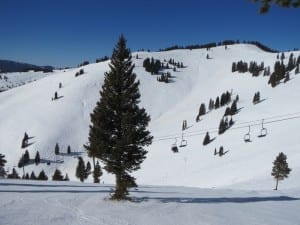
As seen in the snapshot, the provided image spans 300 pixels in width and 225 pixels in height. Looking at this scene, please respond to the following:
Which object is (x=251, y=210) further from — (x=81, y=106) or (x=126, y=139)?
(x=81, y=106)

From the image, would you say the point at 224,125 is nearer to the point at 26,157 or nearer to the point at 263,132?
the point at 263,132

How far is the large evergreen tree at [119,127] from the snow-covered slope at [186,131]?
3778cm

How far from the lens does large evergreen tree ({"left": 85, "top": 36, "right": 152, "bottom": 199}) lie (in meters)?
20.6

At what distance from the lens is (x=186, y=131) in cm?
12494

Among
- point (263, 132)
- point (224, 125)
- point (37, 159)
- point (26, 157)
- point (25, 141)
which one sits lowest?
point (37, 159)

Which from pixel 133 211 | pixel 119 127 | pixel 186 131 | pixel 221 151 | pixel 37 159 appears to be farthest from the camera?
pixel 186 131

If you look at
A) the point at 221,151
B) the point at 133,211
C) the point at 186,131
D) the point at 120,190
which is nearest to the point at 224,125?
the point at 186,131

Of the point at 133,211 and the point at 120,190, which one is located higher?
the point at 120,190

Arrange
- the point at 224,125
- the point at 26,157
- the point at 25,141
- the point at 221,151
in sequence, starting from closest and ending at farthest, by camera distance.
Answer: the point at 221,151
the point at 224,125
the point at 26,157
the point at 25,141

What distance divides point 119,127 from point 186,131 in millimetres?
105138

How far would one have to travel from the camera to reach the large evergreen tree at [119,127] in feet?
67.7

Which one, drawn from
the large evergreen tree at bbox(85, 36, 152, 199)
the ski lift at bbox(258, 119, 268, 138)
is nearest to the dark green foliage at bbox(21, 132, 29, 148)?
the ski lift at bbox(258, 119, 268, 138)

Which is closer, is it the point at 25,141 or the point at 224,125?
the point at 224,125

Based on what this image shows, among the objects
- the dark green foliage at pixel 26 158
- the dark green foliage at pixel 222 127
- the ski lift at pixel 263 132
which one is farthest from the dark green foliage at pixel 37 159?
the ski lift at pixel 263 132
